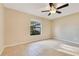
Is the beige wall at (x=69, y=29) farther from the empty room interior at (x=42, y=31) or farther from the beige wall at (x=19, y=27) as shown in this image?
the beige wall at (x=19, y=27)

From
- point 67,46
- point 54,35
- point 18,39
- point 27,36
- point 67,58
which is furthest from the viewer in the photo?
point 27,36

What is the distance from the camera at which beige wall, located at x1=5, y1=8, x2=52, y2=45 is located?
3398 millimetres

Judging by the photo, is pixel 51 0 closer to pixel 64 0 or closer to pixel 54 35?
pixel 64 0

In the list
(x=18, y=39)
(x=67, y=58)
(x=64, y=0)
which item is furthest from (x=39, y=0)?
(x=18, y=39)

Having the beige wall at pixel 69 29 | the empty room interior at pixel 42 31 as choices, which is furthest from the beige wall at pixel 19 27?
the beige wall at pixel 69 29

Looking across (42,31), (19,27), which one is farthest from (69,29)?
(19,27)

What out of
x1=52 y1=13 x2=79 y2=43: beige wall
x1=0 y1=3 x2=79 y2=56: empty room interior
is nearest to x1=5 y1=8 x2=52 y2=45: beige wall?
x1=0 y1=3 x2=79 y2=56: empty room interior

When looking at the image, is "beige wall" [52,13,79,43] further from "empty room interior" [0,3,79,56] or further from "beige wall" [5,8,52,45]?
"beige wall" [5,8,52,45]

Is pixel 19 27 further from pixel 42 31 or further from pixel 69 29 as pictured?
pixel 69 29

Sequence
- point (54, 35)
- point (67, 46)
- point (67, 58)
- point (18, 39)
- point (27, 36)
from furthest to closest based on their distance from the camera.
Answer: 1. point (27, 36)
2. point (18, 39)
3. point (67, 46)
4. point (54, 35)
5. point (67, 58)

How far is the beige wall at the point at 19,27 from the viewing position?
11.1 ft

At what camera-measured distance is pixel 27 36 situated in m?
4.30

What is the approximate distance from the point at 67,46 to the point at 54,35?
0.76 m

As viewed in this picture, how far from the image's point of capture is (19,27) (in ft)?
13.3
